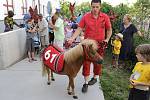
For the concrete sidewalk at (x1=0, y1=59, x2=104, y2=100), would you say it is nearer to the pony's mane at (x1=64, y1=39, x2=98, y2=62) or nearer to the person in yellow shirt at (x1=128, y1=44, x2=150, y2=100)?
the pony's mane at (x1=64, y1=39, x2=98, y2=62)

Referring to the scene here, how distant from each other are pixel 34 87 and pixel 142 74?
3089mm

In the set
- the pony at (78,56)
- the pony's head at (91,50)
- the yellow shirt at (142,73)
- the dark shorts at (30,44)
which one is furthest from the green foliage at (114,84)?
the dark shorts at (30,44)

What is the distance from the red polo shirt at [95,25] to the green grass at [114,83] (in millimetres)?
1243

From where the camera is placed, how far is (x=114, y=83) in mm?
7234

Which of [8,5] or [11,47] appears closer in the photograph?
[11,47]

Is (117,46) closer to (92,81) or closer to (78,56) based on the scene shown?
(92,81)

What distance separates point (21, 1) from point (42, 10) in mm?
4437

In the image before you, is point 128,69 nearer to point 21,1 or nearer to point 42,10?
point 21,1

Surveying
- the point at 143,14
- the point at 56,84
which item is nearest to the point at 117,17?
the point at 143,14

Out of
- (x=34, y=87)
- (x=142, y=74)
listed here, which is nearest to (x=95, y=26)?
(x=34, y=87)

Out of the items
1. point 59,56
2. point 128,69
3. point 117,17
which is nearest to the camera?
point 59,56

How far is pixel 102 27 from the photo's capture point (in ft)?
19.1

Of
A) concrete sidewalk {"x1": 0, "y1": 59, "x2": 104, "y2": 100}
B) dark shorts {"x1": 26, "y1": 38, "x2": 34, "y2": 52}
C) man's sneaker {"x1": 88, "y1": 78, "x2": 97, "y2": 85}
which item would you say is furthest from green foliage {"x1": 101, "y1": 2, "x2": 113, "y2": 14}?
man's sneaker {"x1": 88, "y1": 78, "x2": 97, "y2": 85}

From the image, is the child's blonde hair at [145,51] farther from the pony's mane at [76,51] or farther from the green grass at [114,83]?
the green grass at [114,83]
